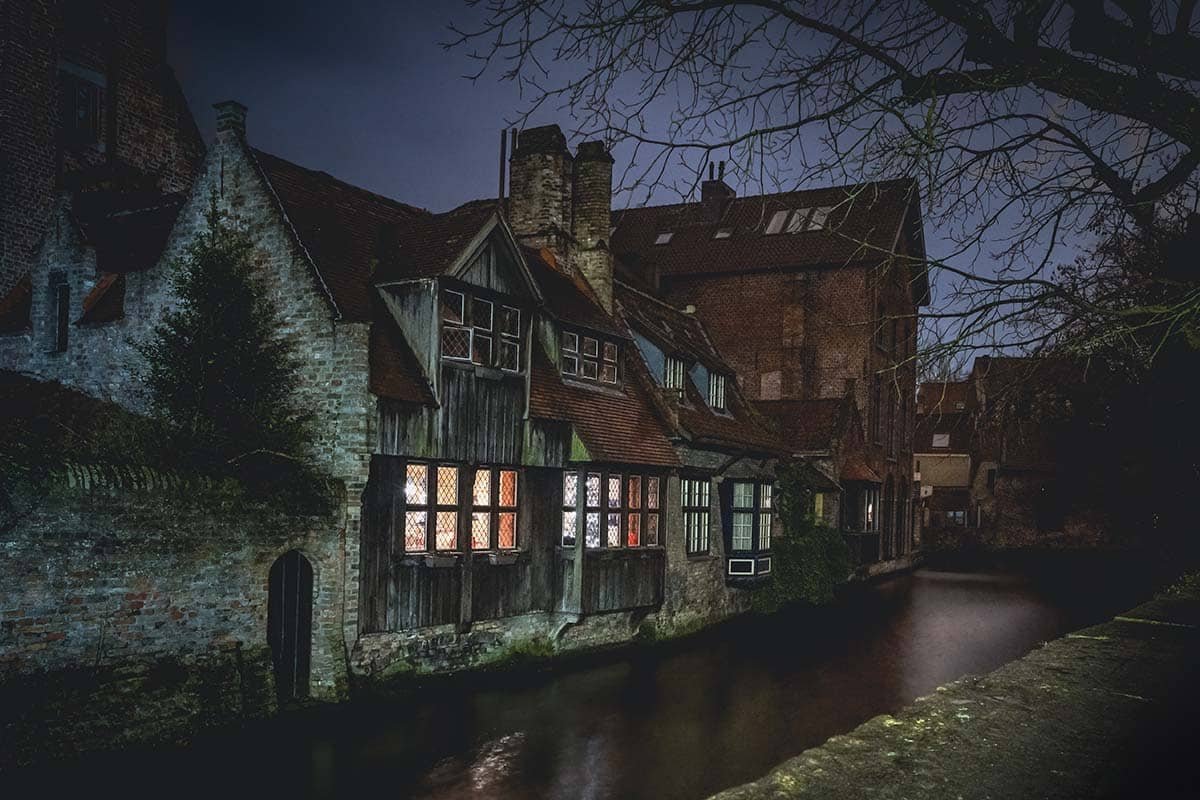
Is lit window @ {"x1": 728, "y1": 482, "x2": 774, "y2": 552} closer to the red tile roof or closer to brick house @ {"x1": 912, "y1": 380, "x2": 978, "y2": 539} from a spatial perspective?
the red tile roof

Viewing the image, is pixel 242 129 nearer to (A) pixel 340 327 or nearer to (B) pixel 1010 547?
(A) pixel 340 327

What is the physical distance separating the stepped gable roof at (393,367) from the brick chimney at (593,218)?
25.7 ft

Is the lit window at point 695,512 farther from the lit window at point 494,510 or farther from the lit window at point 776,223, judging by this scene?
the lit window at point 776,223

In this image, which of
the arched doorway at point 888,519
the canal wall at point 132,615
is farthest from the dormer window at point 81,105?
the arched doorway at point 888,519

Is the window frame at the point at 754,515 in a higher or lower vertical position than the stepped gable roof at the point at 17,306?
lower

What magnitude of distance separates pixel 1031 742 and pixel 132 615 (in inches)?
430

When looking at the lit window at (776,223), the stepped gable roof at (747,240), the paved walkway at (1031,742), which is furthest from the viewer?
the lit window at (776,223)

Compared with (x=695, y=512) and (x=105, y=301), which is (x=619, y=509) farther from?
(x=105, y=301)

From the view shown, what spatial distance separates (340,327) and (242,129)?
4.40m

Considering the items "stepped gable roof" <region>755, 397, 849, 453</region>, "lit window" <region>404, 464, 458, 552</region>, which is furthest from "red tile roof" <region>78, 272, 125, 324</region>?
"stepped gable roof" <region>755, 397, 849, 453</region>

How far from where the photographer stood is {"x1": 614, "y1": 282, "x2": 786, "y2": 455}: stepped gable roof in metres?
23.7

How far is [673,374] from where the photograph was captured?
24219 millimetres

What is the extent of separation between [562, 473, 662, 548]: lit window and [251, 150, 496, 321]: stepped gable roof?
5285 mm

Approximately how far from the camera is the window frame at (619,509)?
1897cm
